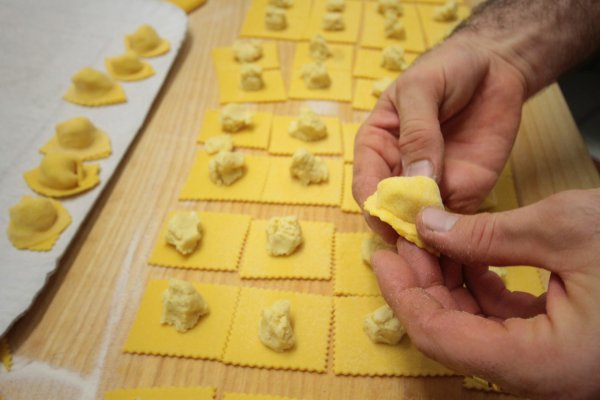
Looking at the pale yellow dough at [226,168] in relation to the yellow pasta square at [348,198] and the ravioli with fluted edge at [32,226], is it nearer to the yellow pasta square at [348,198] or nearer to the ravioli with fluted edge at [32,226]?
the yellow pasta square at [348,198]

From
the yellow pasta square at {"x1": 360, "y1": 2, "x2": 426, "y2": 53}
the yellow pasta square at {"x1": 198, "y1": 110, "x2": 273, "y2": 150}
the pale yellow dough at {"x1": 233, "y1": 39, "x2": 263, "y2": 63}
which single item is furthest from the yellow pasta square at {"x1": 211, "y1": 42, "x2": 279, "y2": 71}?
the yellow pasta square at {"x1": 360, "y1": 2, "x2": 426, "y2": 53}

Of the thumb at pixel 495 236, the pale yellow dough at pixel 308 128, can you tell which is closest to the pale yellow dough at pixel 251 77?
the pale yellow dough at pixel 308 128

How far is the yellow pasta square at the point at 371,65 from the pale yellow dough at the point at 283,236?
92 centimetres

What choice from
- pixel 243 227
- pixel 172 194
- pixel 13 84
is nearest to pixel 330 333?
pixel 243 227

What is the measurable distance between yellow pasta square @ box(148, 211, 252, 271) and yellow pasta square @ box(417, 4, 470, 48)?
4.41 feet

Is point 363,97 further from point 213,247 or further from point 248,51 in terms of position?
point 213,247

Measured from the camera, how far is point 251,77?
1.83 m

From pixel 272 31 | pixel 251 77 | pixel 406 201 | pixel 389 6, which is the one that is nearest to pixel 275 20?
pixel 272 31

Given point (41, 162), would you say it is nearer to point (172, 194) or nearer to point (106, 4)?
point (172, 194)

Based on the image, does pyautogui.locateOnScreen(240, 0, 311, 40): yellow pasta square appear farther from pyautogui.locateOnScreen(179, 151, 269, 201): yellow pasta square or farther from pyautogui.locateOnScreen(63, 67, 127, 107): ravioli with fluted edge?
pyautogui.locateOnScreen(179, 151, 269, 201): yellow pasta square

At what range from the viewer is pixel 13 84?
1824 millimetres

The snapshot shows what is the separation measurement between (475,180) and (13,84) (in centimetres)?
183

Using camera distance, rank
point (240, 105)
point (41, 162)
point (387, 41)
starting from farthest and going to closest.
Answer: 1. point (387, 41)
2. point (240, 105)
3. point (41, 162)

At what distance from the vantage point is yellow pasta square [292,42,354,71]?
198 centimetres
